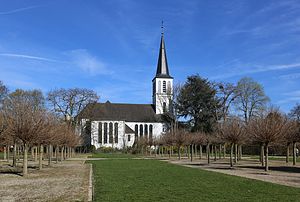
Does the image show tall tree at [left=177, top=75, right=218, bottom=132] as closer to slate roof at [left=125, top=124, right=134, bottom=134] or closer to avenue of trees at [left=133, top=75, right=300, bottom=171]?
avenue of trees at [left=133, top=75, right=300, bottom=171]

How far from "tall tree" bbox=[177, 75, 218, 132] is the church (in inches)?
349

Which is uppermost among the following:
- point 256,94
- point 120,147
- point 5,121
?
point 256,94

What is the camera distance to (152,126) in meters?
84.4

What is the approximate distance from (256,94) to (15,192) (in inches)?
1855

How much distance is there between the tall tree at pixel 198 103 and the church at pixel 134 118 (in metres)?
8.87

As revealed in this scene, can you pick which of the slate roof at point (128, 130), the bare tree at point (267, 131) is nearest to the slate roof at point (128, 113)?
the slate roof at point (128, 130)

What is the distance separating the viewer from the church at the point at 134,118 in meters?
77.1

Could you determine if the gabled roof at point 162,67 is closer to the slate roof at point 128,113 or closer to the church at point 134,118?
the church at point 134,118

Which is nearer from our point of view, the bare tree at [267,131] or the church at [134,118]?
the bare tree at [267,131]

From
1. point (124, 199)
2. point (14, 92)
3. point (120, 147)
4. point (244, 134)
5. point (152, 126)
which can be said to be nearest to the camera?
point (124, 199)

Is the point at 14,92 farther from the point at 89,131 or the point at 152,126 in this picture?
the point at 152,126

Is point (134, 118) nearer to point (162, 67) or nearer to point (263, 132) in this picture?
point (162, 67)

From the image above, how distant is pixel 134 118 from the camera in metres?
84.4

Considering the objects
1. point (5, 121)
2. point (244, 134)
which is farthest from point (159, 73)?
point (5, 121)
